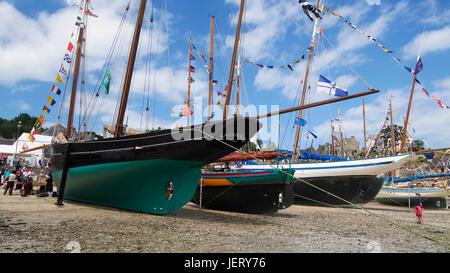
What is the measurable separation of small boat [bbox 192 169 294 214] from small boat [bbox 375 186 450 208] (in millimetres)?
16437

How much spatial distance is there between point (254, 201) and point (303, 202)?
30.4 feet

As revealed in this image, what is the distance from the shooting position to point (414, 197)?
2364 centimetres

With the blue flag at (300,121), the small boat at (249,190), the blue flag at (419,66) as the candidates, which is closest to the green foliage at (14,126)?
the blue flag at (300,121)

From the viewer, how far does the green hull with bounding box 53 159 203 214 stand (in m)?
10.3

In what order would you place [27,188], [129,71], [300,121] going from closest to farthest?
1. [129,71]
2. [27,188]
3. [300,121]

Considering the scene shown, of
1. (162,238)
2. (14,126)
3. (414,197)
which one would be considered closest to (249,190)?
(162,238)

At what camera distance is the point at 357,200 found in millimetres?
20594

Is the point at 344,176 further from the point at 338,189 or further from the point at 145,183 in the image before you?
the point at 145,183

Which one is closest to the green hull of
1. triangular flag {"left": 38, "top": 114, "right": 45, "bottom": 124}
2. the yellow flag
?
the yellow flag

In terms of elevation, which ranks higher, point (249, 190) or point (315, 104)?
point (315, 104)

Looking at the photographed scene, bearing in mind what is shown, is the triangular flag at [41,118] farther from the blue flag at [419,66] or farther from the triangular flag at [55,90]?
the blue flag at [419,66]

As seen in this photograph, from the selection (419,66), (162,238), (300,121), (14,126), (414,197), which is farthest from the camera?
(14,126)

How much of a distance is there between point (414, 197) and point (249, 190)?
19.0 meters
